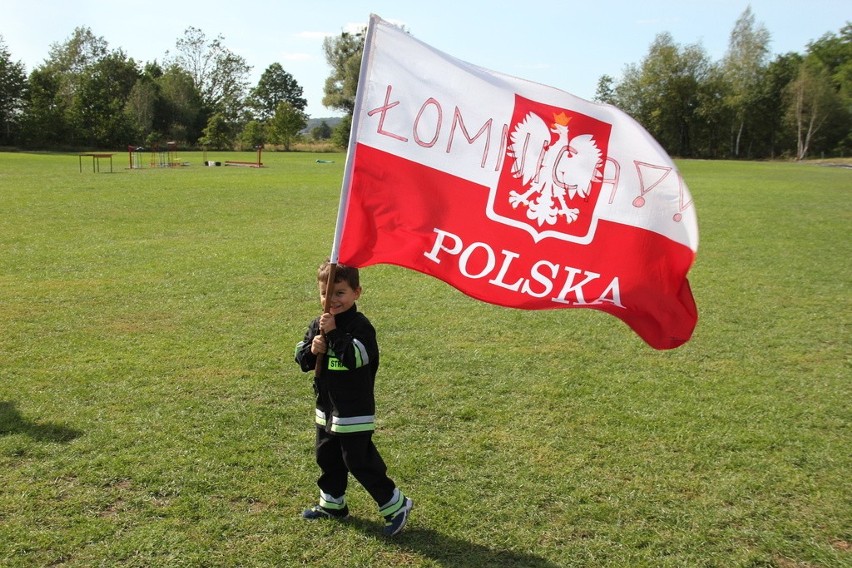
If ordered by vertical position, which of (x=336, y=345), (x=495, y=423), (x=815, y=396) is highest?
(x=336, y=345)

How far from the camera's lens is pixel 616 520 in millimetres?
3939

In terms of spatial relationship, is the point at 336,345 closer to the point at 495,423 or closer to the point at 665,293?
the point at 665,293

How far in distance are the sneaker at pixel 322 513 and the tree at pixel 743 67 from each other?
7347 cm

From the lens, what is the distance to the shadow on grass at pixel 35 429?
186 inches

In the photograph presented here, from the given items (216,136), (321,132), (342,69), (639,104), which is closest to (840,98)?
(639,104)

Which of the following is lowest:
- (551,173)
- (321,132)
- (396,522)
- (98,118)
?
(321,132)

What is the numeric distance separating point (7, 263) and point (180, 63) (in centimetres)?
8377

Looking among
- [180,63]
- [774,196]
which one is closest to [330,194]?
[774,196]

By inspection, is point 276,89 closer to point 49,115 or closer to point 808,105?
point 49,115

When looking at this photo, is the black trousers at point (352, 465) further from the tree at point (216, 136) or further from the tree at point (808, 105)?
the tree at point (808, 105)

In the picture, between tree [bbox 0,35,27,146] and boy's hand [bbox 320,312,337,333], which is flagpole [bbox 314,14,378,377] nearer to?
boy's hand [bbox 320,312,337,333]

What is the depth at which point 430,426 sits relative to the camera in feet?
16.8

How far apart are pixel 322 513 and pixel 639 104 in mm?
76072

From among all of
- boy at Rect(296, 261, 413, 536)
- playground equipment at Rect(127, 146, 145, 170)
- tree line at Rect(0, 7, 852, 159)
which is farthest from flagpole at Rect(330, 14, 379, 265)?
tree line at Rect(0, 7, 852, 159)
